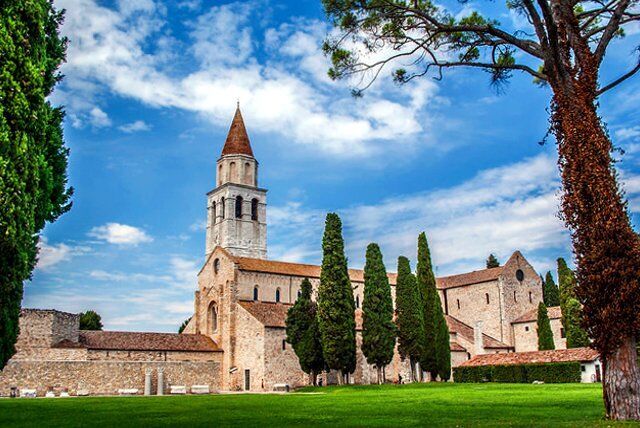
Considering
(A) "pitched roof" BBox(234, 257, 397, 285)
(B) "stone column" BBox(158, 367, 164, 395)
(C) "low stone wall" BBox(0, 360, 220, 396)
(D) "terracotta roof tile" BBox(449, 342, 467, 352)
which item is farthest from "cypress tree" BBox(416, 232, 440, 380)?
(B) "stone column" BBox(158, 367, 164, 395)

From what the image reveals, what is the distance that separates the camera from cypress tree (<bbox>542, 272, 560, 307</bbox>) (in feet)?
231

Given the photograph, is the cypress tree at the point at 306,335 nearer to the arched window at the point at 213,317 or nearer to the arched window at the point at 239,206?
the arched window at the point at 213,317

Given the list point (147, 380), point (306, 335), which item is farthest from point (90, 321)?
point (306, 335)

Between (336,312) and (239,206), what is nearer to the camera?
(336,312)

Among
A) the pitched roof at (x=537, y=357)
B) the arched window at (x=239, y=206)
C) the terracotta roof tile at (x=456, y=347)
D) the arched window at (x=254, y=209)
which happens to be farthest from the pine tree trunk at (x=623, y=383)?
the arched window at (x=254, y=209)

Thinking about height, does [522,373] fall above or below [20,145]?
below

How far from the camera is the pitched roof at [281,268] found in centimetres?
5072

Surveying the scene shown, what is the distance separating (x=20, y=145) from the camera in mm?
12797

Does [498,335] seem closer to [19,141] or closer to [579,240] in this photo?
[579,240]

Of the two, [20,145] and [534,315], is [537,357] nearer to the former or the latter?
[534,315]

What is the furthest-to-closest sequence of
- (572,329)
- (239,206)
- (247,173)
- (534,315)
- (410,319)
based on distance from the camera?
(247,173) → (239,206) → (534,315) → (572,329) → (410,319)

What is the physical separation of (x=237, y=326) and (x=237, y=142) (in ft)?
81.7

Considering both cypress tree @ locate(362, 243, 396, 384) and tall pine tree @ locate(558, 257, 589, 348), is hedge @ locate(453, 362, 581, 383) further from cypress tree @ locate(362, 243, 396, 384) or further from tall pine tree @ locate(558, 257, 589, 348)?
cypress tree @ locate(362, 243, 396, 384)

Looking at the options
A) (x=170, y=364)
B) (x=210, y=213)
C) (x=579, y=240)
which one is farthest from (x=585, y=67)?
(x=210, y=213)
